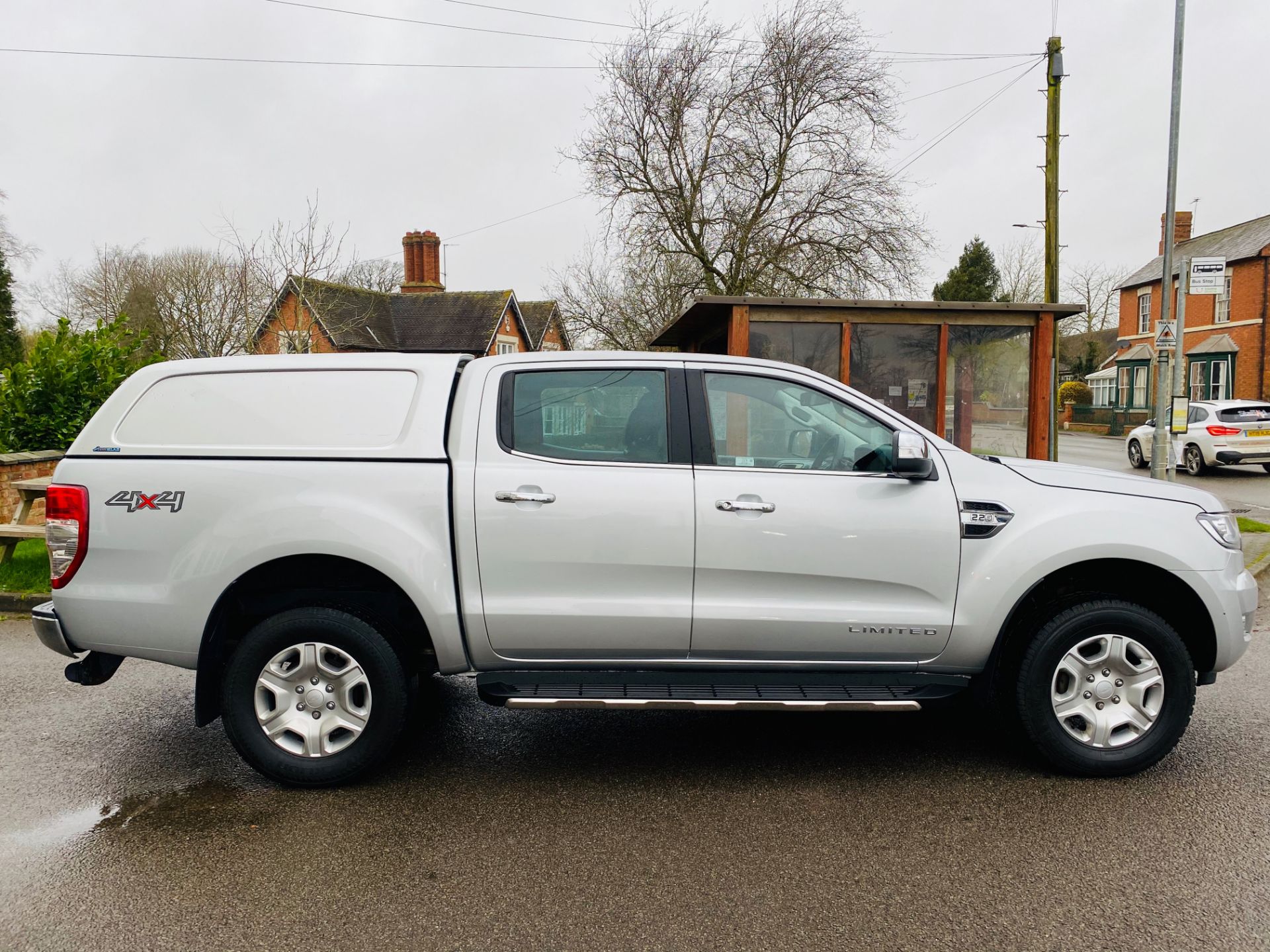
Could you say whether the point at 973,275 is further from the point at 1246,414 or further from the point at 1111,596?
the point at 1111,596

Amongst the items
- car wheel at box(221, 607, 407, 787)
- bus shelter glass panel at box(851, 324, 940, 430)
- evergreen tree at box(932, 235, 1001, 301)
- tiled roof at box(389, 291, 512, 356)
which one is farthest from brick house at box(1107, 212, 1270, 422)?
car wheel at box(221, 607, 407, 787)

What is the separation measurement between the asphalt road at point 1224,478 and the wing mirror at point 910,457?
3951mm

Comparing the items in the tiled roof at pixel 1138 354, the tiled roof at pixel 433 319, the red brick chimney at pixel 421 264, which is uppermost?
the red brick chimney at pixel 421 264

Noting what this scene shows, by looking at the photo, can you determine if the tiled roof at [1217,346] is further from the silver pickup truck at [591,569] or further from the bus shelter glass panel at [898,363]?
the silver pickup truck at [591,569]

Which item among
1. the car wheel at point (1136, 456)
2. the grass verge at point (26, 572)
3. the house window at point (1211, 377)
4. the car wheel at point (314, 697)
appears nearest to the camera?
the car wheel at point (314, 697)

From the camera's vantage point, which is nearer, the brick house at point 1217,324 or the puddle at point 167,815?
the puddle at point 167,815

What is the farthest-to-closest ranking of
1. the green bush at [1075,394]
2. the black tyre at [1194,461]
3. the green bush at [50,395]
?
the green bush at [1075,394], the black tyre at [1194,461], the green bush at [50,395]

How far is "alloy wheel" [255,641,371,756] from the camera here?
12.9 ft

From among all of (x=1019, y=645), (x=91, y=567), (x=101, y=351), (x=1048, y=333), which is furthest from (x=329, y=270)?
(x=1019, y=645)

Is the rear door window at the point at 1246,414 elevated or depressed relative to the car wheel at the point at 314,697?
elevated

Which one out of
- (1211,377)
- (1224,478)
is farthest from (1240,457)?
(1211,377)

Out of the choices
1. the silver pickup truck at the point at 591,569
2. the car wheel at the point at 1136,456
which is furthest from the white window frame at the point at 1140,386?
the silver pickup truck at the point at 591,569

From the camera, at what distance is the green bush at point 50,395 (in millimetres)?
10297

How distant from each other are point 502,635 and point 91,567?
1823 millimetres
